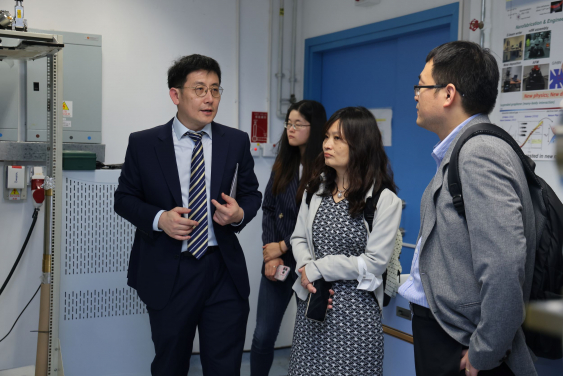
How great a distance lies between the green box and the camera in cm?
269

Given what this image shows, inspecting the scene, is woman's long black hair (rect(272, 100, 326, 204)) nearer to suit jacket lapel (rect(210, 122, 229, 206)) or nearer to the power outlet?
suit jacket lapel (rect(210, 122, 229, 206))

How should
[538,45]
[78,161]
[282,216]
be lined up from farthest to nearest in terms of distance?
1. [78,161]
2. [282,216]
3. [538,45]

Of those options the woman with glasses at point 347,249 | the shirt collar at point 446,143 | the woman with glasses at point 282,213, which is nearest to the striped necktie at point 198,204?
the woman with glasses at point 347,249

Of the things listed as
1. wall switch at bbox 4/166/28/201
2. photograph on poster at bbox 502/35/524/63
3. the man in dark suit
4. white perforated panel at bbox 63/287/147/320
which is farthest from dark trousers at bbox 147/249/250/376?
photograph on poster at bbox 502/35/524/63

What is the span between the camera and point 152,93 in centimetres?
335

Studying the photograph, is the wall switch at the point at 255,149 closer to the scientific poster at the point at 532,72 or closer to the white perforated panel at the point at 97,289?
the white perforated panel at the point at 97,289

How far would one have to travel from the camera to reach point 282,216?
8.05 ft

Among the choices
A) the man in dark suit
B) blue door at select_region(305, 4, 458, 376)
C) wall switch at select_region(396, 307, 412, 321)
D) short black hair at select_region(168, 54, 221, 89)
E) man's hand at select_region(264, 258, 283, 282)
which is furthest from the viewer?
blue door at select_region(305, 4, 458, 376)

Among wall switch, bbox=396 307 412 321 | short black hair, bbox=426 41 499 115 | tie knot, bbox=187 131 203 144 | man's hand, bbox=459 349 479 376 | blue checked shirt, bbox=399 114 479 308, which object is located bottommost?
wall switch, bbox=396 307 412 321

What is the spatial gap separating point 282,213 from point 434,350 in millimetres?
1282

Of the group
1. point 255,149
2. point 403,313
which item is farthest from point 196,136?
point 255,149

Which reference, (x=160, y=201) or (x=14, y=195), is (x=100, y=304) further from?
(x=160, y=201)

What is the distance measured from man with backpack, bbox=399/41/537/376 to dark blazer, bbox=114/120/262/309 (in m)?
0.81

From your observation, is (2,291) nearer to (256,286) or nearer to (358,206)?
(256,286)
